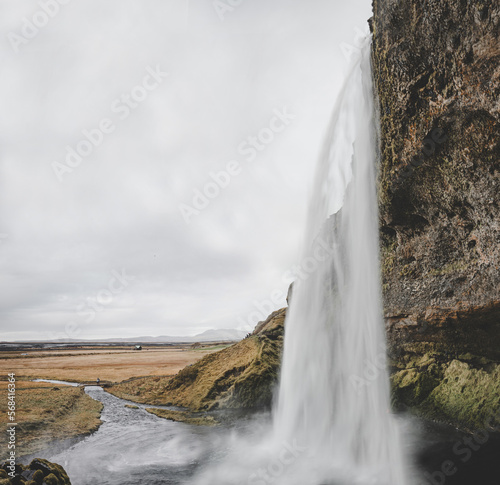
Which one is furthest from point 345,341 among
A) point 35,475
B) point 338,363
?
point 35,475

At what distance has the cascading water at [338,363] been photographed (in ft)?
35.9

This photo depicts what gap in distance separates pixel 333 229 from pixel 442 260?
259 inches

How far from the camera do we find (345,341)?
15695 millimetres

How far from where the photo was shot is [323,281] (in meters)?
19.5

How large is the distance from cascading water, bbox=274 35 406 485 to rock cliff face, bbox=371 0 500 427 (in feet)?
4.59

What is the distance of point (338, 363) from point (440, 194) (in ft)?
29.9

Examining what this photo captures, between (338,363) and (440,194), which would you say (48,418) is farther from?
(440,194)

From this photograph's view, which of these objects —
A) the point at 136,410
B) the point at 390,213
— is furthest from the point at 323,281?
the point at 136,410

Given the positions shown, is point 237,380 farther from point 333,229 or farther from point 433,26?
point 433,26

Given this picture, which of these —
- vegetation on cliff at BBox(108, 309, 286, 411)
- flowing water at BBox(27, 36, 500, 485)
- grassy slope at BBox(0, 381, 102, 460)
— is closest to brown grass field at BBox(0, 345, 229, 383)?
grassy slope at BBox(0, 381, 102, 460)

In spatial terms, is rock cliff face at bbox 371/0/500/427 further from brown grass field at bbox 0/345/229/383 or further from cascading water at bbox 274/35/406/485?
brown grass field at bbox 0/345/229/383

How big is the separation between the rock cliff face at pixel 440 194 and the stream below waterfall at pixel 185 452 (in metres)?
1.86

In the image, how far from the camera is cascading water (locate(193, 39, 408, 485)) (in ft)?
35.9

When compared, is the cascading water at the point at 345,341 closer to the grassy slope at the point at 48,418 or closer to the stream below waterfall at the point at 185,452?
the stream below waterfall at the point at 185,452
